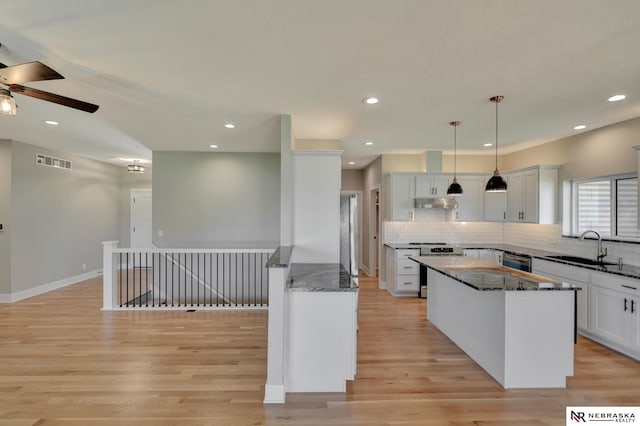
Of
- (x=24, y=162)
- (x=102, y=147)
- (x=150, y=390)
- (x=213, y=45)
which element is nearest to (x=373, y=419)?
(x=150, y=390)

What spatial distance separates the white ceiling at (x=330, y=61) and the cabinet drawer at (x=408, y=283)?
2582 mm

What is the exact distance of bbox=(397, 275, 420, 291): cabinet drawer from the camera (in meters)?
5.50

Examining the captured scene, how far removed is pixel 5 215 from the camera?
202 inches

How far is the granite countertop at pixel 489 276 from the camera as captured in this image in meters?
2.63

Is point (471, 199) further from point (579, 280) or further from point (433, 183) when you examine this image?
point (579, 280)

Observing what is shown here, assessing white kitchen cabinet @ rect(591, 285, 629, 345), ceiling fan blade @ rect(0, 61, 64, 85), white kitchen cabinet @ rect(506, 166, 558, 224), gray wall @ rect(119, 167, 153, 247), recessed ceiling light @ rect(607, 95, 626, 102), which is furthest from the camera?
gray wall @ rect(119, 167, 153, 247)

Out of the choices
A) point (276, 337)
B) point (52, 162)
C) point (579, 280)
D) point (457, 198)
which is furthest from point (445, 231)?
point (52, 162)

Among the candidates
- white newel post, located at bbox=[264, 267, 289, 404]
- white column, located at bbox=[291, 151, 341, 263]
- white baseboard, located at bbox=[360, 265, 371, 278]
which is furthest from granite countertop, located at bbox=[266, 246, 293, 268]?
white baseboard, located at bbox=[360, 265, 371, 278]

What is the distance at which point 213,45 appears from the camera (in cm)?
218

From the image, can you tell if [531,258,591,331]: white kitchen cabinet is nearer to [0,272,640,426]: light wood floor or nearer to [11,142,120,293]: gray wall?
[0,272,640,426]: light wood floor

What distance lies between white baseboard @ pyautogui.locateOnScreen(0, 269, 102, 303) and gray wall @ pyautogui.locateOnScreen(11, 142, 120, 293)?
2.7 inches

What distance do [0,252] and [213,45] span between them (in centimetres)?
561

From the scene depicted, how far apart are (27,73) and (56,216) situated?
523 centimetres

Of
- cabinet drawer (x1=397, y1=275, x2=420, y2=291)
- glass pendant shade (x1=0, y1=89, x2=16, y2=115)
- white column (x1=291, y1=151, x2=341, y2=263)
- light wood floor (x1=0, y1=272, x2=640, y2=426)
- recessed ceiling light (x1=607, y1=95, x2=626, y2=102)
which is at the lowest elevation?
light wood floor (x1=0, y1=272, x2=640, y2=426)
